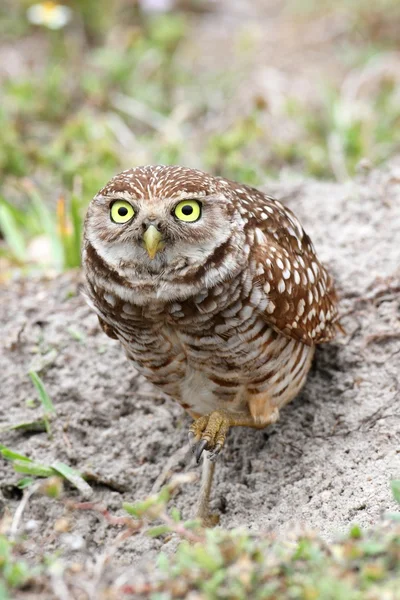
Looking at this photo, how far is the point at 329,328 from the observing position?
3764 mm

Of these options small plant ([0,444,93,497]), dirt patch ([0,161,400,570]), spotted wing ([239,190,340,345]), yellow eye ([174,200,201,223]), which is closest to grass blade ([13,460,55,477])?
small plant ([0,444,93,497])

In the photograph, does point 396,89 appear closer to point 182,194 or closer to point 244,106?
point 244,106

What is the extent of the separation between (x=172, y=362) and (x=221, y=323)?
292mm

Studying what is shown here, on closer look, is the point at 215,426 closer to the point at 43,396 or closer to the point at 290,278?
the point at 290,278

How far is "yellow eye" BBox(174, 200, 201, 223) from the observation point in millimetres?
2966

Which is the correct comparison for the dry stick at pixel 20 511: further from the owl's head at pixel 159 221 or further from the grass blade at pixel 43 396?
the owl's head at pixel 159 221

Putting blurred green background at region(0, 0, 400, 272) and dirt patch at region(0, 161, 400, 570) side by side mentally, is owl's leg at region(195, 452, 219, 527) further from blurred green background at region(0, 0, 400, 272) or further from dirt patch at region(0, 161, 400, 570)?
blurred green background at region(0, 0, 400, 272)

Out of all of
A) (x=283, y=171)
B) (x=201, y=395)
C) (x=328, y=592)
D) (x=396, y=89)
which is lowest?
(x=328, y=592)

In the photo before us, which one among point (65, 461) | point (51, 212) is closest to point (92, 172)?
point (51, 212)

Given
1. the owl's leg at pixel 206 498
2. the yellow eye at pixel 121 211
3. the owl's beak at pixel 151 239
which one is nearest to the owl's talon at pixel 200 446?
the owl's leg at pixel 206 498

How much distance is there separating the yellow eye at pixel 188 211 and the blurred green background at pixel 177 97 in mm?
1967

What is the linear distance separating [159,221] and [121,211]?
170mm

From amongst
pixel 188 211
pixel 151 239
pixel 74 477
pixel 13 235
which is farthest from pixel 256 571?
pixel 13 235

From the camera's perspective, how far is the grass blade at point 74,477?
356cm
